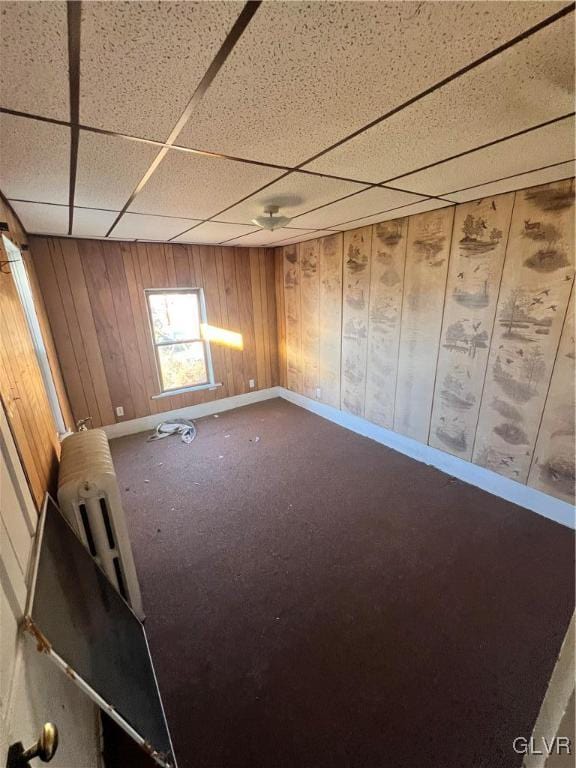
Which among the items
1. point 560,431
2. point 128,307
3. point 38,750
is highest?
point 128,307

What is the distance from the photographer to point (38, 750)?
0.58 meters

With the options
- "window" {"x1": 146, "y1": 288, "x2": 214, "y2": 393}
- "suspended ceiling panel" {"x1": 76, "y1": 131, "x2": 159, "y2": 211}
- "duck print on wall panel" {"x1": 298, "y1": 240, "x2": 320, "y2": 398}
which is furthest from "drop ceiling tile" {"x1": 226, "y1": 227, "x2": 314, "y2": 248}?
"suspended ceiling panel" {"x1": 76, "y1": 131, "x2": 159, "y2": 211}

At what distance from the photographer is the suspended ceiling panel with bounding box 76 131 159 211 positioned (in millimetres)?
1217

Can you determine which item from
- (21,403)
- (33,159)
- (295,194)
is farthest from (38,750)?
(295,194)

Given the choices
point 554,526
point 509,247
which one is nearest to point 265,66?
point 509,247

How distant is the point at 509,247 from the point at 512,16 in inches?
76.7

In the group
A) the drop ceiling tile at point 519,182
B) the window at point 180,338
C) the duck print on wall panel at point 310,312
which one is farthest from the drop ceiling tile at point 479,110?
the window at point 180,338

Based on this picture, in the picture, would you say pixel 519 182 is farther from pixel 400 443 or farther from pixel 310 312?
pixel 310 312

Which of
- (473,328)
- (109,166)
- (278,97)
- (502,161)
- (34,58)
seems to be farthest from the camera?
(473,328)

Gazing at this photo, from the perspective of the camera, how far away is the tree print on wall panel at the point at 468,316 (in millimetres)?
2361

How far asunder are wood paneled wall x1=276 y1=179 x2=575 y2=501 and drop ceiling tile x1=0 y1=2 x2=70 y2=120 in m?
2.64

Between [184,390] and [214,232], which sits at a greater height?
[214,232]

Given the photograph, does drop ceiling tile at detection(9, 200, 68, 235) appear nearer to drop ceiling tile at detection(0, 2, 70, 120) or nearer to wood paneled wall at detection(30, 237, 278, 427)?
wood paneled wall at detection(30, 237, 278, 427)

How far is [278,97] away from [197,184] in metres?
0.91
